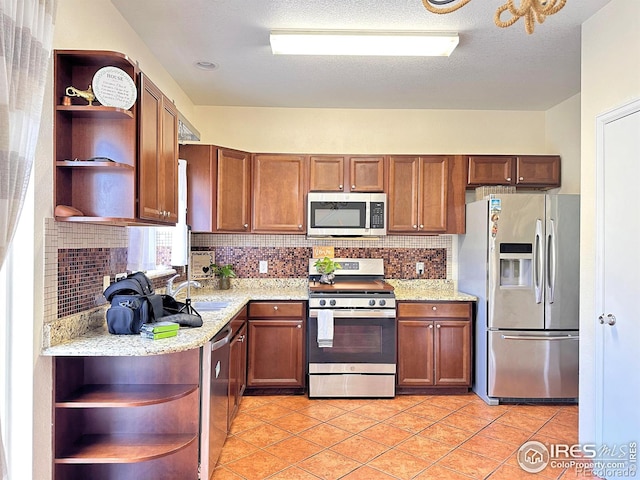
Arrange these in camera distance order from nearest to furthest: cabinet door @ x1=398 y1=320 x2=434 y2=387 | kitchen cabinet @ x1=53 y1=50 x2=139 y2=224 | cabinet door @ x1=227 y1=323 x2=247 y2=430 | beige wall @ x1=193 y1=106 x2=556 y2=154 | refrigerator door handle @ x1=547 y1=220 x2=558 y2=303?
kitchen cabinet @ x1=53 y1=50 x2=139 y2=224 → cabinet door @ x1=227 y1=323 x2=247 y2=430 → refrigerator door handle @ x1=547 y1=220 x2=558 y2=303 → cabinet door @ x1=398 y1=320 x2=434 y2=387 → beige wall @ x1=193 y1=106 x2=556 y2=154

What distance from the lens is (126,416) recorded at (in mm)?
2027

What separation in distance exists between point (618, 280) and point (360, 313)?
1.86 m

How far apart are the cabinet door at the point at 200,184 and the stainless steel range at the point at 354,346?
1150 mm

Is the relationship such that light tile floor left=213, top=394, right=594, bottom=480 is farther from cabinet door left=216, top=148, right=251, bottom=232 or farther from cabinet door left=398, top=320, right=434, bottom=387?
cabinet door left=216, top=148, right=251, bottom=232

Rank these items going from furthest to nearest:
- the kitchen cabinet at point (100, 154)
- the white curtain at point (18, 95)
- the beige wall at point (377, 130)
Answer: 1. the beige wall at point (377, 130)
2. the kitchen cabinet at point (100, 154)
3. the white curtain at point (18, 95)

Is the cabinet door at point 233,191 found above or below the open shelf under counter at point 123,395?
above

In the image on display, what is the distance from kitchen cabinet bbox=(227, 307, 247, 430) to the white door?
7.42 ft

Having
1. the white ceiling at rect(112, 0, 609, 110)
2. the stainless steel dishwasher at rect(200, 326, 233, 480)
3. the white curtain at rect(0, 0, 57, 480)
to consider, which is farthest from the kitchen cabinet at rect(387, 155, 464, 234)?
the white curtain at rect(0, 0, 57, 480)

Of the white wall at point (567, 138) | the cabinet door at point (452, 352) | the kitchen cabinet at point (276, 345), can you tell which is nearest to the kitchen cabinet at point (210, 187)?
the kitchen cabinet at point (276, 345)

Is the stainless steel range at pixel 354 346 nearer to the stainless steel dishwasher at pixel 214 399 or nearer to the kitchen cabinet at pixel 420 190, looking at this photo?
the kitchen cabinet at pixel 420 190

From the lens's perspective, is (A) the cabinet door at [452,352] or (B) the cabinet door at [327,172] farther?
(B) the cabinet door at [327,172]

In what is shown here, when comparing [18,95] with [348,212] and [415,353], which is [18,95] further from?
[415,353]

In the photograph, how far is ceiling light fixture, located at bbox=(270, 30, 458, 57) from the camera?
267 centimetres

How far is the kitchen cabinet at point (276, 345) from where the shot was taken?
362cm
